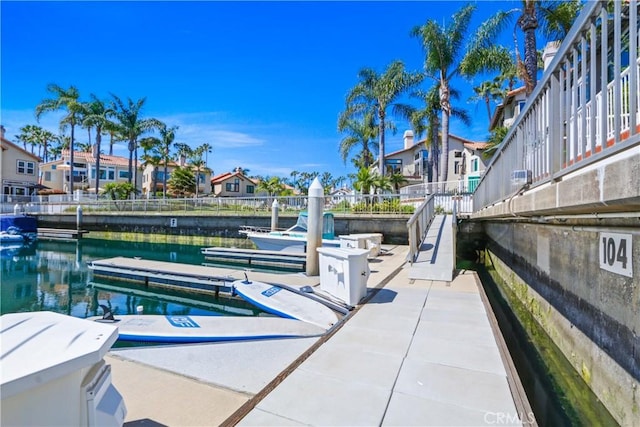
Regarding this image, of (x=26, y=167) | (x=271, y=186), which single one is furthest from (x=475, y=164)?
(x=26, y=167)

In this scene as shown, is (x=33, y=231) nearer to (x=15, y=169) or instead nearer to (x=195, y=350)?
(x=15, y=169)

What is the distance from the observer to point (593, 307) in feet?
11.4

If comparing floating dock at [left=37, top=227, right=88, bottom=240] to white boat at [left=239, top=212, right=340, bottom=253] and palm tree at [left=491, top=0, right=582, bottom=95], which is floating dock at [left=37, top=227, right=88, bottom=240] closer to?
white boat at [left=239, top=212, right=340, bottom=253]

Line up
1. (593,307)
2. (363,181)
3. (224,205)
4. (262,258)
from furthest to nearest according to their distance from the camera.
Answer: (224,205)
(363,181)
(262,258)
(593,307)

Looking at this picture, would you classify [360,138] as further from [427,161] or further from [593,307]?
[593,307]

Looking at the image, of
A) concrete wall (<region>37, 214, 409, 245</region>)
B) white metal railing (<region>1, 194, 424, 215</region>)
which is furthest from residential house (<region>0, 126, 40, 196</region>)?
concrete wall (<region>37, 214, 409, 245</region>)

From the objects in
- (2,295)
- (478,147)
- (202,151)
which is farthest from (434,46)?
(202,151)

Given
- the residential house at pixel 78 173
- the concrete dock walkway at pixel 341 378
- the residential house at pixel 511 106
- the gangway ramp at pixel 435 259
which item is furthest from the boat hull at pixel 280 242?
the residential house at pixel 78 173

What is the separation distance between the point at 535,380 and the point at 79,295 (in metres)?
11.4

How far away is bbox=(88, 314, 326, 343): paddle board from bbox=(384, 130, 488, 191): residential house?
22940 mm

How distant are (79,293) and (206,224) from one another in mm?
12930

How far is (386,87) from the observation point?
25.2 meters

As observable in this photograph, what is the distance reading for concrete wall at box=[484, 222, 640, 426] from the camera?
108 inches

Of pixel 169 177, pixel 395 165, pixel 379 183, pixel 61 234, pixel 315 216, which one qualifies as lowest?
pixel 61 234
